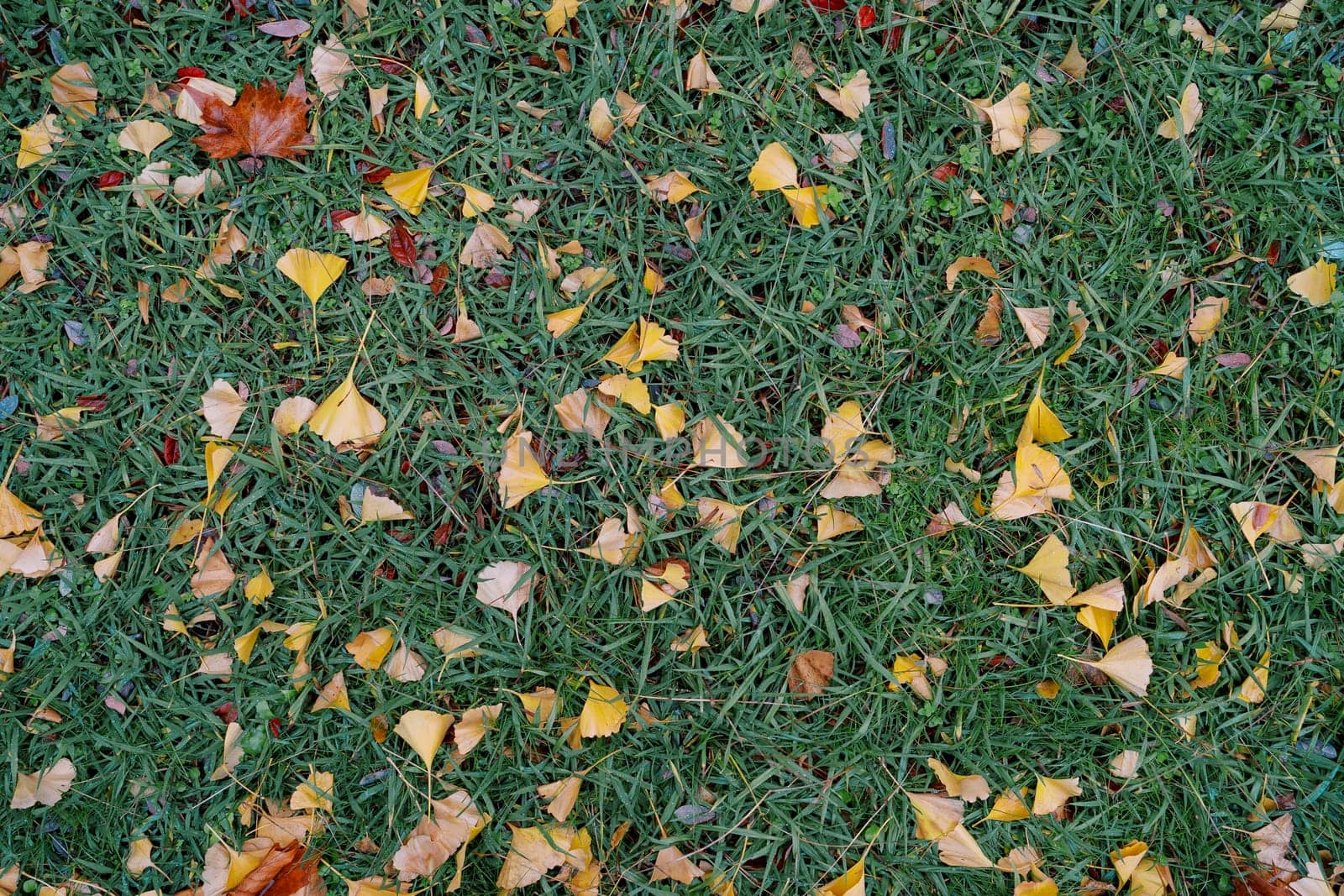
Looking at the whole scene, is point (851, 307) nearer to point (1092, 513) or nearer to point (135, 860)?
point (1092, 513)

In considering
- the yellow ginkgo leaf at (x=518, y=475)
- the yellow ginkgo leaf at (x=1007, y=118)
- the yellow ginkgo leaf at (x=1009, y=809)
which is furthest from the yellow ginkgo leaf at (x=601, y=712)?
the yellow ginkgo leaf at (x=1007, y=118)

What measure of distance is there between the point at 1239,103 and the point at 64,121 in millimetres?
2733

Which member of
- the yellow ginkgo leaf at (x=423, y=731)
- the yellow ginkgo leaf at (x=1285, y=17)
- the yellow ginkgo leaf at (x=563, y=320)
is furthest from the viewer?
the yellow ginkgo leaf at (x=1285, y=17)

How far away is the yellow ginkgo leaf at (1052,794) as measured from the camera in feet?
6.05

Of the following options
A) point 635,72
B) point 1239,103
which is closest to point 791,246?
point 635,72

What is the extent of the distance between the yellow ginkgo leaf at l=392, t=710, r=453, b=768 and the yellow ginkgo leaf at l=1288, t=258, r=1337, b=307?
7.07 feet

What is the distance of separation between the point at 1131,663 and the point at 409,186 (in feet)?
6.27

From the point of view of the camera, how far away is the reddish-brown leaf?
1.94 meters

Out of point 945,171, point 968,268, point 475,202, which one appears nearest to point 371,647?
point 475,202

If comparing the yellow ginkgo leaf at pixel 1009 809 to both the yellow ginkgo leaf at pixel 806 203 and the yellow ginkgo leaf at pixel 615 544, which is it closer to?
the yellow ginkgo leaf at pixel 615 544

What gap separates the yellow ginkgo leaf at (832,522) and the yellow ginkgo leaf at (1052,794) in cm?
68

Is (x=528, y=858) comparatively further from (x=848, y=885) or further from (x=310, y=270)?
(x=310, y=270)

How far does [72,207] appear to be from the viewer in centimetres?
196

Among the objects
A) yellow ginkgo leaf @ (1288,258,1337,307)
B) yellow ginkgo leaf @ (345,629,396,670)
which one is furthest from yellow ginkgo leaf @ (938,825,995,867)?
yellow ginkgo leaf @ (1288,258,1337,307)
